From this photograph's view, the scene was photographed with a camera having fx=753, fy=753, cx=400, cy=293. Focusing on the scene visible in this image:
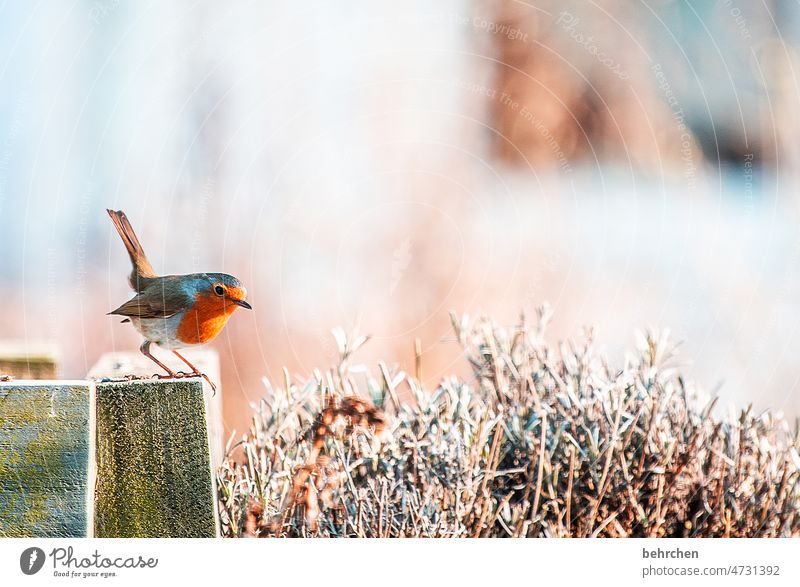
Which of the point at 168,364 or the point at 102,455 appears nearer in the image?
the point at 102,455

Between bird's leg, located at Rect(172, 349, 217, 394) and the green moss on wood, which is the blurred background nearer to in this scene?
bird's leg, located at Rect(172, 349, 217, 394)

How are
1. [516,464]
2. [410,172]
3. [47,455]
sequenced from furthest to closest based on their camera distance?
[410,172]
[516,464]
[47,455]

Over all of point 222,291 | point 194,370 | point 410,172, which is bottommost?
point 194,370

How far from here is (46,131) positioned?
1.29m

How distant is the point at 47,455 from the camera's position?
981 mm

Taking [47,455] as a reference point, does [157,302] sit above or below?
above

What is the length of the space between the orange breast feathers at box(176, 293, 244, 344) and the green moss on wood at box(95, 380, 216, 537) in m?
0.08

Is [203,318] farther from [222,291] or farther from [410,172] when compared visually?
[410,172]

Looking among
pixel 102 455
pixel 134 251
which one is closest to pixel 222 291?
pixel 134 251

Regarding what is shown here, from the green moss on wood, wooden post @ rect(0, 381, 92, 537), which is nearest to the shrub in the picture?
the green moss on wood

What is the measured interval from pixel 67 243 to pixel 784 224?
51.5 inches

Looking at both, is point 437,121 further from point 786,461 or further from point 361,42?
point 786,461

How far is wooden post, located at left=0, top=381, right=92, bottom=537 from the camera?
970 millimetres

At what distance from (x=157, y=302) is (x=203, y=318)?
70 mm
